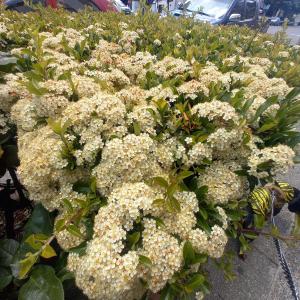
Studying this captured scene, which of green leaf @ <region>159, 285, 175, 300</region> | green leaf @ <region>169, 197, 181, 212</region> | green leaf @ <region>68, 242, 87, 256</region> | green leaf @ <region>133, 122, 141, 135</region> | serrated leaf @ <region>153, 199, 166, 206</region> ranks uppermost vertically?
green leaf @ <region>133, 122, 141, 135</region>

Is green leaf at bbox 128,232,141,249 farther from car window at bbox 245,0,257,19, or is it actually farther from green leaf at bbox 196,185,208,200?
car window at bbox 245,0,257,19

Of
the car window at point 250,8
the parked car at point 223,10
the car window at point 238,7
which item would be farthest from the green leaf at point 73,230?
the car window at point 250,8

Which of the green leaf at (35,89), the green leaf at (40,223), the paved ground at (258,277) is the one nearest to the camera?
the green leaf at (35,89)

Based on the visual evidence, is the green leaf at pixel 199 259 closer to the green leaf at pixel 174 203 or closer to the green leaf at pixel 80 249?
the green leaf at pixel 174 203

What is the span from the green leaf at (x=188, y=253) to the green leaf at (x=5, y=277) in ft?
3.54

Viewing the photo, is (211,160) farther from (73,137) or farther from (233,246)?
(233,246)

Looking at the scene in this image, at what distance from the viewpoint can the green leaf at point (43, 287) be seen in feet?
4.86

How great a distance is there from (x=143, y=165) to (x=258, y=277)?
2.23 metres

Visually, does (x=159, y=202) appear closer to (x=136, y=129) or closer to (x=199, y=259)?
(x=199, y=259)

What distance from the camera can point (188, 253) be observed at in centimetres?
125

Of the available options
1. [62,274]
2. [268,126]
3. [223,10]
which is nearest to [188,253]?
[62,274]

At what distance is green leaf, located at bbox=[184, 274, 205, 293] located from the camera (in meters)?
1.24

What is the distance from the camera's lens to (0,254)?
1.86 m

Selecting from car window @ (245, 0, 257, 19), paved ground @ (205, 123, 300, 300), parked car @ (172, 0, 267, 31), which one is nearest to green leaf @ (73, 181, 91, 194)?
paved ground @ (205, 123, 300, 300)
